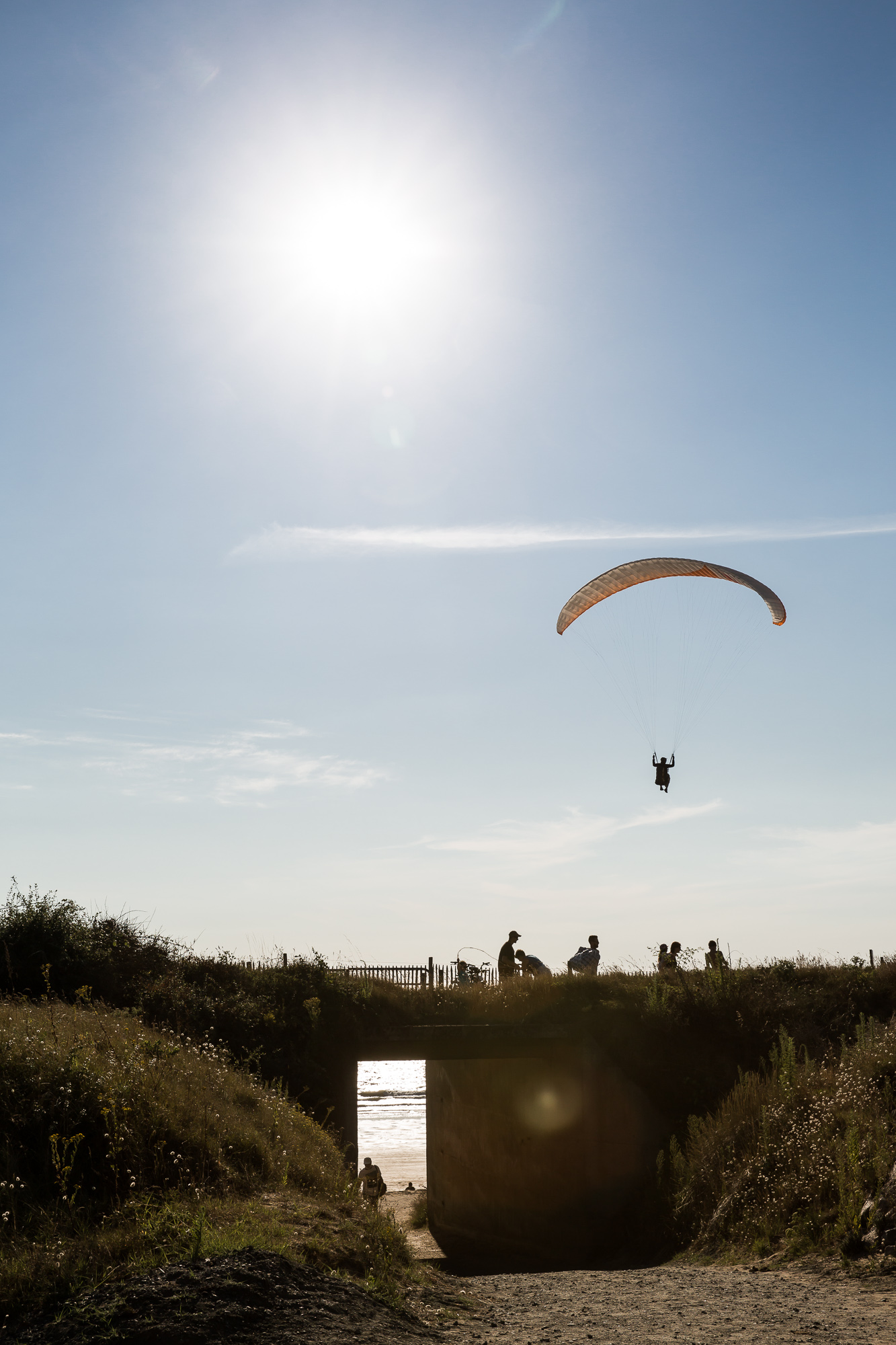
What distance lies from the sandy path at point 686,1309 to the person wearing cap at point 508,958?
30.5 ft

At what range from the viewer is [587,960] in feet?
64.4

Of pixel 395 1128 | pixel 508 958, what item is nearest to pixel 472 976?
pixel 508 958

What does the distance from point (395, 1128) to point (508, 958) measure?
47311 millimetres

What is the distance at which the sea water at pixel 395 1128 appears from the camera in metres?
39.5

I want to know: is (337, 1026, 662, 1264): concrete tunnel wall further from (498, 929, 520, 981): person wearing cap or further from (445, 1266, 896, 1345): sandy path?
(445, 1266, 896, 1345): sandy path

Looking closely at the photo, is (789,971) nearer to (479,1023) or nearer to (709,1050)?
(709,1050)

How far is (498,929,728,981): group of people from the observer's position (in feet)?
63.4

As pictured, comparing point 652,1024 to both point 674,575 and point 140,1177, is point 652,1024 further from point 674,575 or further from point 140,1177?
point 140,1177

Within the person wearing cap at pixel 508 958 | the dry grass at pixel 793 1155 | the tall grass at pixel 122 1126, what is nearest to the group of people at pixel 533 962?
the person wearing cap at pixel 508 958

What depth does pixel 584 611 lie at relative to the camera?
63.0 ft

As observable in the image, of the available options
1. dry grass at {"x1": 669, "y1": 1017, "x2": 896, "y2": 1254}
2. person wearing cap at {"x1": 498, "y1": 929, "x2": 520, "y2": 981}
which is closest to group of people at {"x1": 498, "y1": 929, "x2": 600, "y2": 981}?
person wearing cap at {"x1": 498, "y1": 929, "x2": 520, "y2": 981}

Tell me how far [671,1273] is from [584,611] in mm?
11909

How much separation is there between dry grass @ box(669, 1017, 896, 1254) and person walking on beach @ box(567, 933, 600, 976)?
4.36 metres

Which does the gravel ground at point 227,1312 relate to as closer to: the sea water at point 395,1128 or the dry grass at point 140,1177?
the dry grass at point 140,1177
